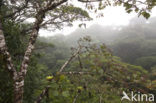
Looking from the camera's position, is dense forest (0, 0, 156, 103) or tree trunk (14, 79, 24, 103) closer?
dense forest (0, 0, 156, 103)

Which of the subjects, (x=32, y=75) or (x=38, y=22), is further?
(x=32, y=75)

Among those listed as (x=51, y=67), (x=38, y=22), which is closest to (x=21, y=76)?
(x=38, y=22)

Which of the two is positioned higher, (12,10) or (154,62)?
(12,10)

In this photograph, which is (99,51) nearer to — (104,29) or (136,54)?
(136,54)

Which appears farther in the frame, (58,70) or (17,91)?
(58,70)

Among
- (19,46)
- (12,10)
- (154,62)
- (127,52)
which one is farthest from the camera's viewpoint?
(127,52)

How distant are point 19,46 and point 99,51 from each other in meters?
3.10

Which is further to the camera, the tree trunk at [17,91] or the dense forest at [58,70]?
the tree trunk at [17,91]

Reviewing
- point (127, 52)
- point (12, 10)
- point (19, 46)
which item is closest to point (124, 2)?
point (19, 46)

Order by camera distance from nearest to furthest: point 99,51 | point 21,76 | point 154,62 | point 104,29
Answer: point 21,76
point 99,51
point 154,62
point 104,29

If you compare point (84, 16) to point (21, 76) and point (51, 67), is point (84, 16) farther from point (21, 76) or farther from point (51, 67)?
point (51, 67)

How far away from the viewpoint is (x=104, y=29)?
41.8 metres

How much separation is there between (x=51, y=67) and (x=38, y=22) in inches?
684

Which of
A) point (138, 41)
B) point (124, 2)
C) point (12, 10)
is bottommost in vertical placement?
point (138, 41)
